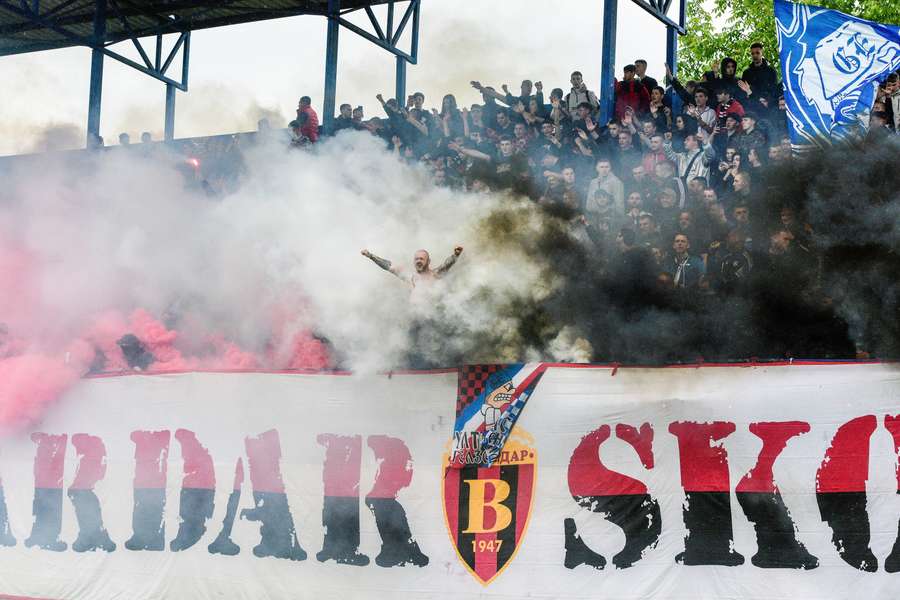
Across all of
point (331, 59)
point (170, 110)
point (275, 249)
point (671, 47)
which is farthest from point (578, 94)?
point (170, 110)

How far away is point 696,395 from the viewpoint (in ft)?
25.5

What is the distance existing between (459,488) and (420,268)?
6.18 ft

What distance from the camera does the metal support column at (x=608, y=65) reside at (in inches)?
454

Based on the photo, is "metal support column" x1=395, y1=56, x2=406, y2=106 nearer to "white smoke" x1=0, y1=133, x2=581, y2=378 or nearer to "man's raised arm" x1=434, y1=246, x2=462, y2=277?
"white smoke" x1=0, y1=133, x2=581, y2=378

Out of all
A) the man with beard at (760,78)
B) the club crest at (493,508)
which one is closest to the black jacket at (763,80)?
the man with beard at (760,78)

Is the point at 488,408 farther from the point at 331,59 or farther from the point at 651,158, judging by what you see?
the point at 331,59

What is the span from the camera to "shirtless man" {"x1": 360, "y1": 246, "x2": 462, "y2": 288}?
9.05 meters

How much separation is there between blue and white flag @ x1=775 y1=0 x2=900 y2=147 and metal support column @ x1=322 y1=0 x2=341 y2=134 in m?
6.57

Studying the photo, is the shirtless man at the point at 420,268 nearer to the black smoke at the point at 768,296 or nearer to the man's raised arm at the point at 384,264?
the man's raised arm at the point at 384,264

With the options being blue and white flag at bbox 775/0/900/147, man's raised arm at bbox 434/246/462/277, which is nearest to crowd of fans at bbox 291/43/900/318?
blue and white flag at bbox 775/0/900/147

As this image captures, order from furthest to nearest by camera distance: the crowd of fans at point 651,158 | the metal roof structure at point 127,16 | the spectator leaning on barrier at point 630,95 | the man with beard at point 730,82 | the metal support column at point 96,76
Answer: the metal support column at point 96,76
the metal roof structure at point 127,16
the spectator leaning on barrier at point 630,95
the man with beard at point 730,82
the crowd of fans at point 651,158

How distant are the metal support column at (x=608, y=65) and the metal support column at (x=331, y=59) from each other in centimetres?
385

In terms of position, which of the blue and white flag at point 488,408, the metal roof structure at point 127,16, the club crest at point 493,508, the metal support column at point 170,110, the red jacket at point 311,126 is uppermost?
the metal roof structure at point 127,16

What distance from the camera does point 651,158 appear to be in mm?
10430
